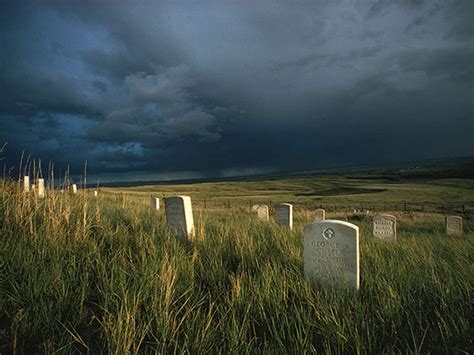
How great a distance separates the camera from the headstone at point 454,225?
13.3 meters

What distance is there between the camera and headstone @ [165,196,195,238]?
5.77m

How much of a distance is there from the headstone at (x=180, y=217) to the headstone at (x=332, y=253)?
8.53 feet

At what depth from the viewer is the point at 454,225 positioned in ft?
44.5

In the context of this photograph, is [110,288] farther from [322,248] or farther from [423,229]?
[423,229]

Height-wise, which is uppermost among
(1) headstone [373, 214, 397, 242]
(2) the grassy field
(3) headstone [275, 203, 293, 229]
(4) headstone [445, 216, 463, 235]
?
(2) the grassy field

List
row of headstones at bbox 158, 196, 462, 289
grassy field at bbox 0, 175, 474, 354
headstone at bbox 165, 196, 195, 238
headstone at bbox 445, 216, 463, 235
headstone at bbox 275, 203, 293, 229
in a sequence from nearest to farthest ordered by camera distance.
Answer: grassy field at bbox 0, 175, 474, 354, row of headstones at bbox 158, 196, 462, 289, headstone at bbox 165, 196, 195, 238, headstone at bbox 275, 203, 293, 229, headstone at bbox 445, 216, 463, 235

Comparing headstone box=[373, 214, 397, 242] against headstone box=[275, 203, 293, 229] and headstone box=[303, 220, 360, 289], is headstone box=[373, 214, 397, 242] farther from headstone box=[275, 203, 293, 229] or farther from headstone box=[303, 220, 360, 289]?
headstone box=[303, 220, 360, 289]

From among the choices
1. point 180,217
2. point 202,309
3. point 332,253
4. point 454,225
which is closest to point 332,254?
point 332,253

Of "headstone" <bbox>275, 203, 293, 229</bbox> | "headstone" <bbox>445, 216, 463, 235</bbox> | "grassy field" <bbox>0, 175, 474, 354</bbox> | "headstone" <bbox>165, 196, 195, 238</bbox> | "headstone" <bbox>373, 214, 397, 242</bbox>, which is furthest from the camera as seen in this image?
"headstone" <bbox>445, 216, 463, 235</bbox>

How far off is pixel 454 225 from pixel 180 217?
13.8 m

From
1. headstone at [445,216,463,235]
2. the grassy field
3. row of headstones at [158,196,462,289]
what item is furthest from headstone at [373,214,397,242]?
row of headstones at [158,196,462,289]

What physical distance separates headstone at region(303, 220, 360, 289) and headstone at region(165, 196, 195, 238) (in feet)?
8.53

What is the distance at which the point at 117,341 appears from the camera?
202 cm

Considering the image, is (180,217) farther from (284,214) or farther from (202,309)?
(284,214)
